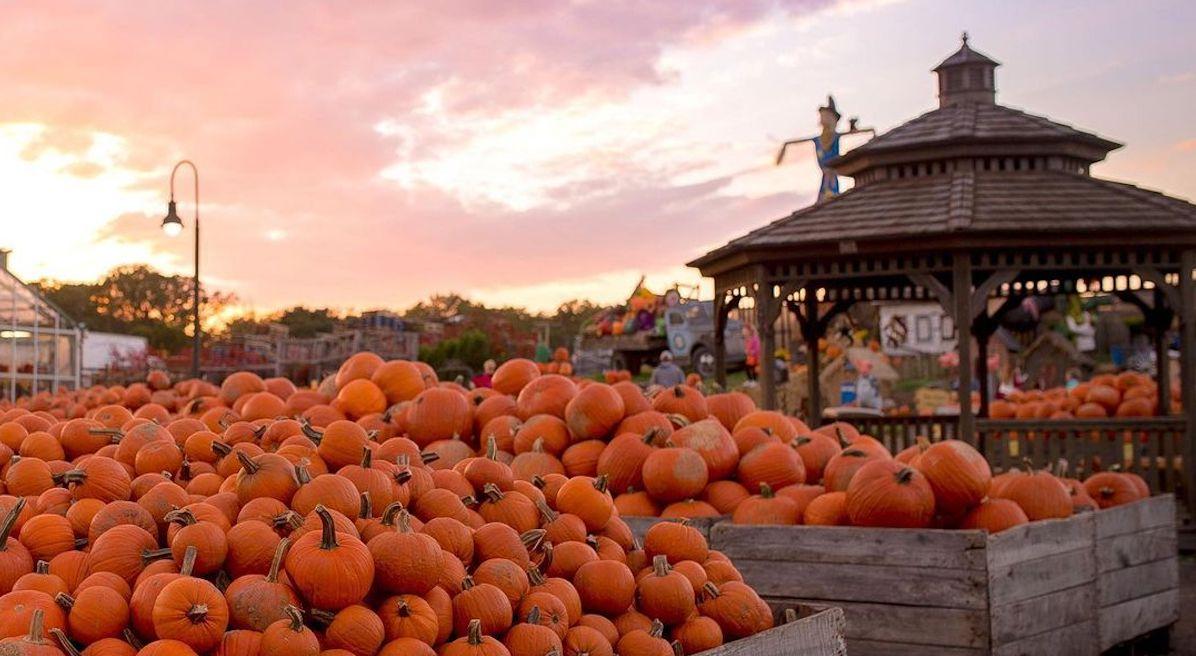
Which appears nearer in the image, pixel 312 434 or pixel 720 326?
pixel 312 434

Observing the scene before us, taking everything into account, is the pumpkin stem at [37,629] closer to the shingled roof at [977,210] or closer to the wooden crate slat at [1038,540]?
the wooden crate slat at [1038,540]

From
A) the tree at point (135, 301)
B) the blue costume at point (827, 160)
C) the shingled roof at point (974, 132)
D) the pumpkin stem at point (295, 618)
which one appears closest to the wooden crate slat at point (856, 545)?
the pumpkin stem at point (295, 618)

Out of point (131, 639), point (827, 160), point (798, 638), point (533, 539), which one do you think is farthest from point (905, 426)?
point (131, 639)

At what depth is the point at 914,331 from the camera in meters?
31.3

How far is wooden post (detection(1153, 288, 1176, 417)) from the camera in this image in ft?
41.4

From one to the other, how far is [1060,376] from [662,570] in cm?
2393

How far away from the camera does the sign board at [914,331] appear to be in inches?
1229

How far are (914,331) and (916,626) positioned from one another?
26528 mm

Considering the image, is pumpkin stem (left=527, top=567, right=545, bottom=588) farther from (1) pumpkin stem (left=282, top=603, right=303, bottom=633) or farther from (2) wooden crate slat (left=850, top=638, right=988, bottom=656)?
(2) wooden crate slat (left=850, top=638, right=988, bottom=656)

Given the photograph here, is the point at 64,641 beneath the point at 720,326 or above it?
beneath

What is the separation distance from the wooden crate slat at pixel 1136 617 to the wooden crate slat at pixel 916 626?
56.3 inches

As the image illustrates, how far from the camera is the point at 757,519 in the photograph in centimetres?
615

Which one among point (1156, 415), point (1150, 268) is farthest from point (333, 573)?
point (1156, 415)

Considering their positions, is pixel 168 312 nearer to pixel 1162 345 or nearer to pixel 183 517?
pixel 1162 345
